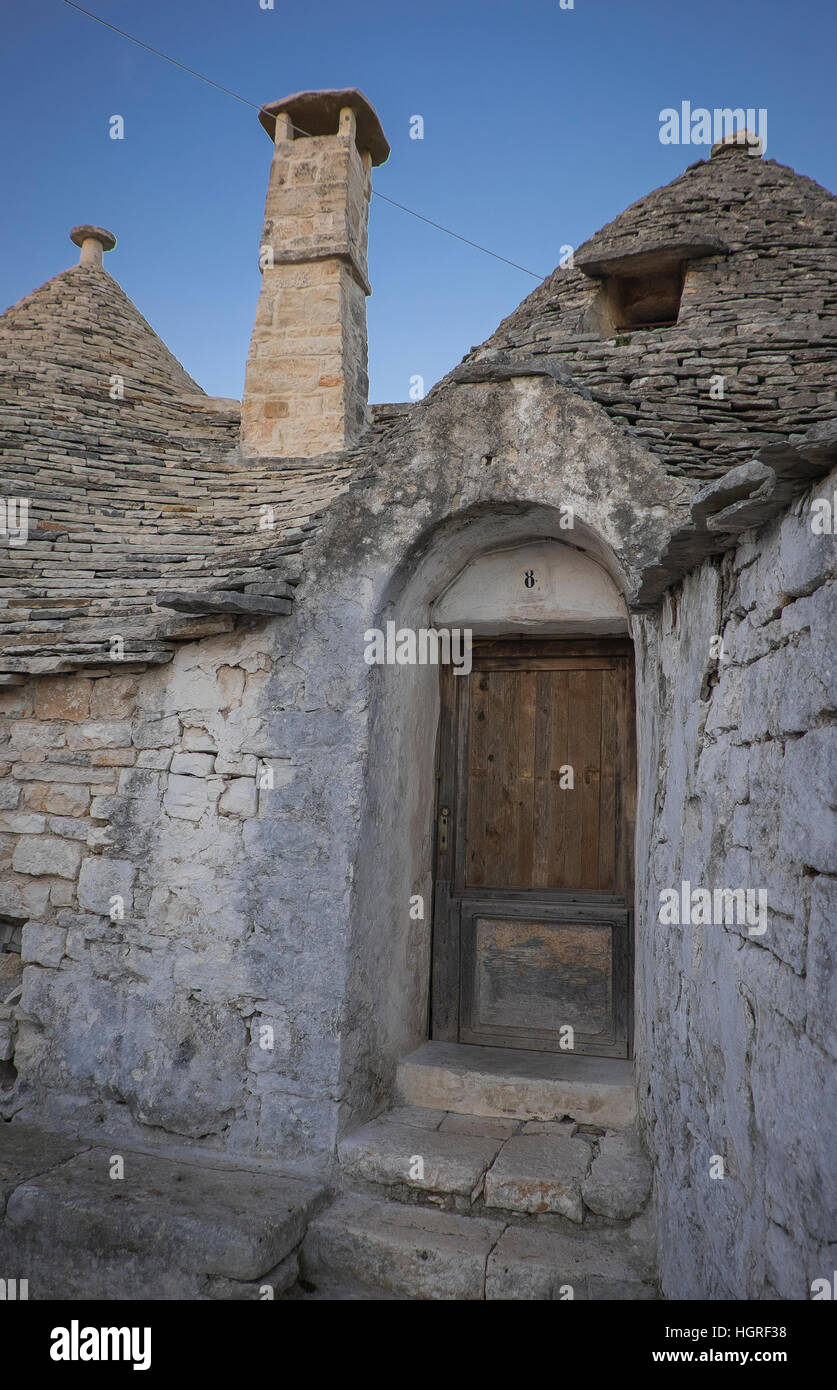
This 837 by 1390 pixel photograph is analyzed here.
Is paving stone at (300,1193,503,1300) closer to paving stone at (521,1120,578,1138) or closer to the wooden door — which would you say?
paving stone at (521,1120,578,1138)

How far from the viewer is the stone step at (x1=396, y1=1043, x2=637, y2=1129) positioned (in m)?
4.02

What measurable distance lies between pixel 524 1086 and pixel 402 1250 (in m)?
0.97

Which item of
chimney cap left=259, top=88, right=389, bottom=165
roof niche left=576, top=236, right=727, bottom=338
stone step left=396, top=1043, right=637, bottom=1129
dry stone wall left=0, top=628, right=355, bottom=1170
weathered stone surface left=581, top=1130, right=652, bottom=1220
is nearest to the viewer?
weathered stone surface left=581, top=1130, right=652, bottom=1220

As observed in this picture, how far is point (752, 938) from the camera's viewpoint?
2.16 metres

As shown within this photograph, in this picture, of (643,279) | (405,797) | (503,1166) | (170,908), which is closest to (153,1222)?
(170,908)

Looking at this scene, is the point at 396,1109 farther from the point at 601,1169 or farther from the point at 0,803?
the point at 0,803

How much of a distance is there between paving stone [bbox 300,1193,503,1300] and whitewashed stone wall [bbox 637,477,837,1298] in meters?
0.73

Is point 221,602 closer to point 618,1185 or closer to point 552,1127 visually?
point 552,1127

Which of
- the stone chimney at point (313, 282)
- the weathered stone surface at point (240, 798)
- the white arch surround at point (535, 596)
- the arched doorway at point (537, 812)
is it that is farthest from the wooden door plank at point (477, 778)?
the stone chimney at point (313, 282)

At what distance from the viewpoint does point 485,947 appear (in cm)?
476

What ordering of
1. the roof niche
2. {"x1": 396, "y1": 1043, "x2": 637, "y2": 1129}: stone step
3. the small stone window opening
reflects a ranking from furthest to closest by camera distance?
1. the small stone window opening
2. the roof niche
3. {"x1": 396, "y1": 1043, "x2": 637, "y2": 1129}: stone step

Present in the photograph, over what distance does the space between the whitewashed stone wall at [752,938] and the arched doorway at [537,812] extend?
1.18 m

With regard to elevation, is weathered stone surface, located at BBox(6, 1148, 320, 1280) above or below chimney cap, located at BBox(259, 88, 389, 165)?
below

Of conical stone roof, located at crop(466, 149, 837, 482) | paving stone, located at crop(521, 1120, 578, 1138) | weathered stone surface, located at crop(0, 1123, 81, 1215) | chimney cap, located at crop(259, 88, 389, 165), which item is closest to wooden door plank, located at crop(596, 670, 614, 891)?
paving stone, located at crop(521, 1120, 578, 1138)
